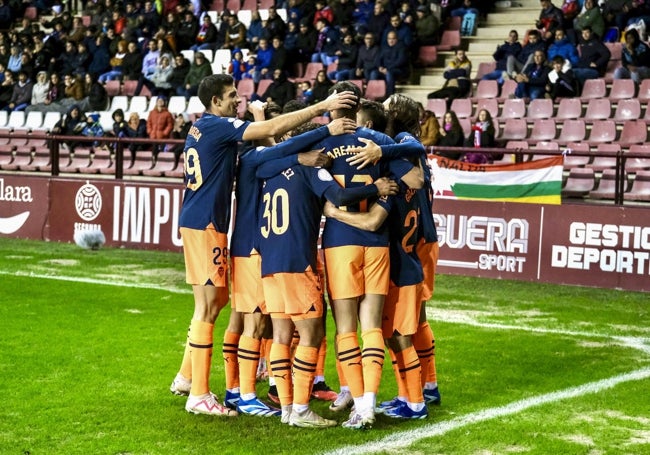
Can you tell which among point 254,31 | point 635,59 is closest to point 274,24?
point 254,31

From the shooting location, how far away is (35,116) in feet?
76.5

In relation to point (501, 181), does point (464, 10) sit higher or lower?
higher

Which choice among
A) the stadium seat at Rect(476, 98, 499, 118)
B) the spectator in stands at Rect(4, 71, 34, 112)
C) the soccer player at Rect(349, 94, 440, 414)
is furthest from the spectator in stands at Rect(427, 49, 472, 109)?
the soccer player at Rect(349, 94, 440, 414)

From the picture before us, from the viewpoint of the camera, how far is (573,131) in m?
16.7

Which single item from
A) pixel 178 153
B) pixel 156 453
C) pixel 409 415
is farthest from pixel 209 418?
pixel 178 153

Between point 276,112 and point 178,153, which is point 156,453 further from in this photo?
point 178,153

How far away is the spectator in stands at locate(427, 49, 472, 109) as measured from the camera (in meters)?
18.5

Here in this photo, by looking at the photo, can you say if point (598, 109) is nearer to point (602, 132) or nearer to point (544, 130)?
point (602, 132)

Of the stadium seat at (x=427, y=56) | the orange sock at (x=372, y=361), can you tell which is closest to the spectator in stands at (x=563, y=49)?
the stadium seat at (x=427, y=56)

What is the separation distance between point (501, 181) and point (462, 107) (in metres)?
5.11

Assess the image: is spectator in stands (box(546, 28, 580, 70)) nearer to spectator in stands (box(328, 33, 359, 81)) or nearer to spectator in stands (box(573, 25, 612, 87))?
spectator in stands (box(573, 25, 612, 87))

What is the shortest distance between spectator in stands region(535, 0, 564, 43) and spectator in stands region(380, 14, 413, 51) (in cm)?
230

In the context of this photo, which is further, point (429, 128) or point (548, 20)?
point (548, 20)

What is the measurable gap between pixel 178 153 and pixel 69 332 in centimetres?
881
